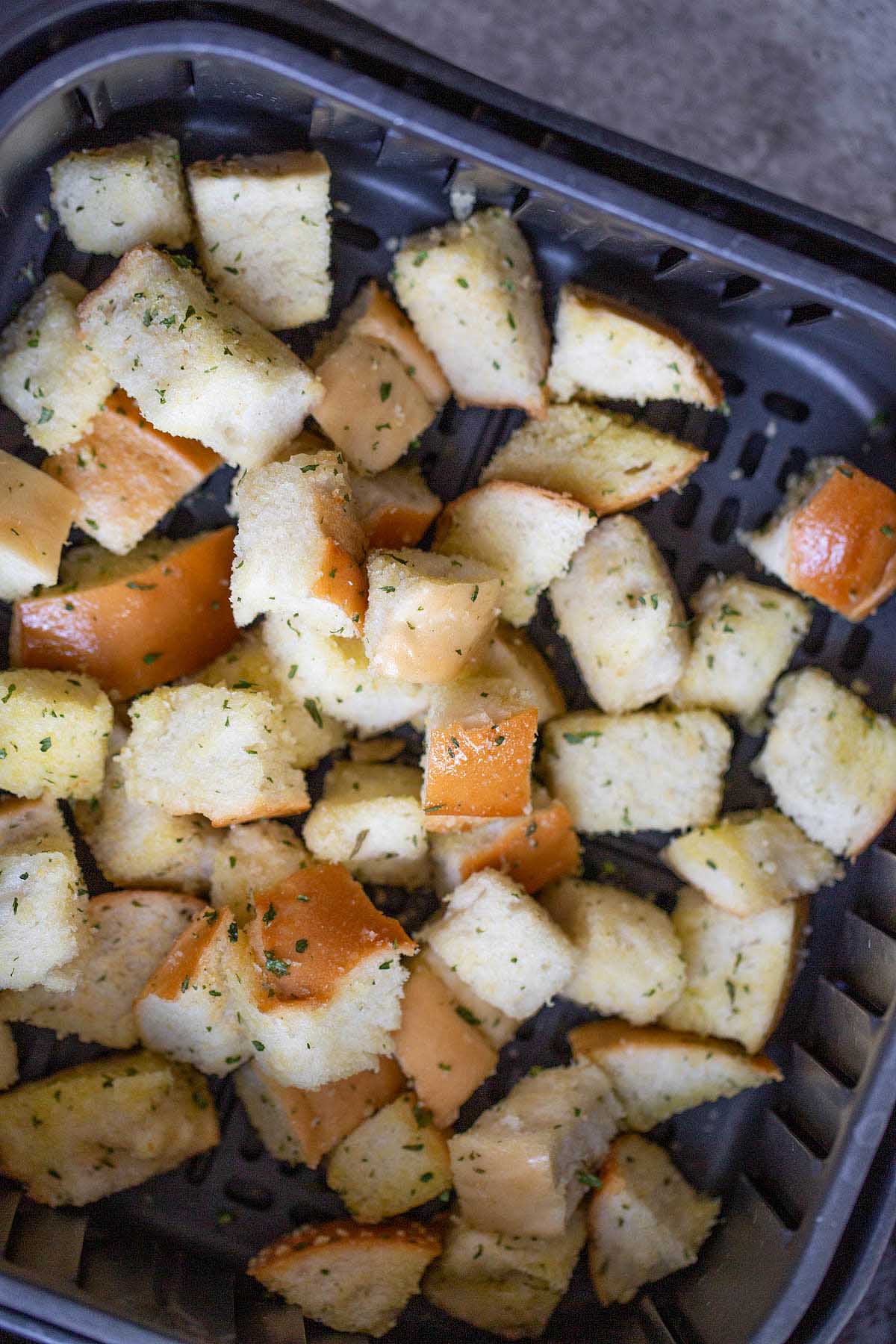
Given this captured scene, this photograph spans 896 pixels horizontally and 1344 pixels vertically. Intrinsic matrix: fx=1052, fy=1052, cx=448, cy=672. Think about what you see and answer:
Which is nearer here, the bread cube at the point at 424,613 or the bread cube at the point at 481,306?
the bread cube at the point at 424,613

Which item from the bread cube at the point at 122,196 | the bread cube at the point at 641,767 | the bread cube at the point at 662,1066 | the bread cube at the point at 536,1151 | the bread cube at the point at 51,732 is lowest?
the bread cube at the point at 536,1151

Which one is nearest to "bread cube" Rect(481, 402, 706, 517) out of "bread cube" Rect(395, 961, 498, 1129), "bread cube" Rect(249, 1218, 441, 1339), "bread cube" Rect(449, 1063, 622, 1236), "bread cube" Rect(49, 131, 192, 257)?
"bread cube" Rect(49, 131, 192, 257)

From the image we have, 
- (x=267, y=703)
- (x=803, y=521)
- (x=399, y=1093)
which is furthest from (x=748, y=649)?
(x=399, y=1093)

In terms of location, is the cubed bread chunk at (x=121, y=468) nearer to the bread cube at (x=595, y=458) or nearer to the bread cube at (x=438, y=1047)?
the bread cube at (x=595, y=458)

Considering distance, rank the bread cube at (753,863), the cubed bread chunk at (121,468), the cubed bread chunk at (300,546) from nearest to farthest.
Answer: the cubed bread chunk at (300,546), the cubed bread chunk at (121,468), the bread cube at (753,863)

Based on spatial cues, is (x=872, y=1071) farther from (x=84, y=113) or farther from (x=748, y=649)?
(x=84, y=113)

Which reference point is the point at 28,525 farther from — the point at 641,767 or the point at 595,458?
the point at 641,767

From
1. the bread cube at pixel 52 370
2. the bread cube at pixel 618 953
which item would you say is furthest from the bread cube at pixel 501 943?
the bread cube at pixel 52 370

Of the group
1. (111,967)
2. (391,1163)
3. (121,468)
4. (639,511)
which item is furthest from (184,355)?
(391,1163)
